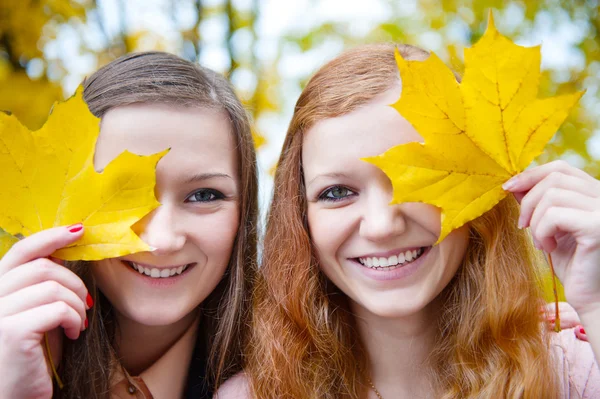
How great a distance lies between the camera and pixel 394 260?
1.90 meters

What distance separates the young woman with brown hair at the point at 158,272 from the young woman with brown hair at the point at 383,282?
0.58ft

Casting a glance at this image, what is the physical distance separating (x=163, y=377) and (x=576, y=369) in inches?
62.0

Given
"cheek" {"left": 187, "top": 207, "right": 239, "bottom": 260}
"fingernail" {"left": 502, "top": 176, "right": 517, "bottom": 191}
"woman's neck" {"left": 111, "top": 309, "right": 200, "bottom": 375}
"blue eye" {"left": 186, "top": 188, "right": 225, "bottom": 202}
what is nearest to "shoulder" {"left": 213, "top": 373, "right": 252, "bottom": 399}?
"woman's neck" {"left": 111, "top": 309, "right": 200, "bottom": 375}

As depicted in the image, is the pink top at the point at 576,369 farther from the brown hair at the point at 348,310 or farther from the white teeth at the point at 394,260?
the white teeth at the point at 394,260

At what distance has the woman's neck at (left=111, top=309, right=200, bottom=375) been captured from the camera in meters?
2.36

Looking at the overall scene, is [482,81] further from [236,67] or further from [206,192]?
[236,67]

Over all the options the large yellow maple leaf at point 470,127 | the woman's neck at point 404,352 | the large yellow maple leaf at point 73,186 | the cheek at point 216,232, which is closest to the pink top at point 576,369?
the woman's neck at point 404,352

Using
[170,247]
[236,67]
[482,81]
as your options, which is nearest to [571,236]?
[482,81]

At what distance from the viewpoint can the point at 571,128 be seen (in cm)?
501

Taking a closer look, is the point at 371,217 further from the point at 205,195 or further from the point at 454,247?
the point at 205,195

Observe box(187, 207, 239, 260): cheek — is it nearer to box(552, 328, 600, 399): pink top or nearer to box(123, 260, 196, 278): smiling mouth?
box(123, 260, 196, 278): smiling mouth

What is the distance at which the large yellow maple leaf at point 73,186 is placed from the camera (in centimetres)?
170

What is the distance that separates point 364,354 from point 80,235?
3.85ft

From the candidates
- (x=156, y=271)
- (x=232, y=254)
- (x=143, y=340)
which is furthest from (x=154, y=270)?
(x=143, y=340)
